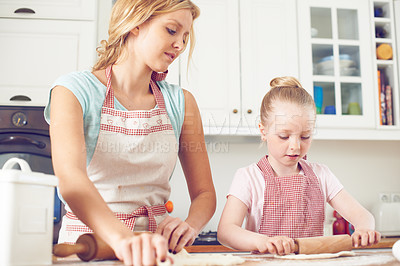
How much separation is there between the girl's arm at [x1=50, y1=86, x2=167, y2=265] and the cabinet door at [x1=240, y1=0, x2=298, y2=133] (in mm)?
1565

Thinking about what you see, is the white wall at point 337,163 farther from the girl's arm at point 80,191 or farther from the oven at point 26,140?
the girl's arm at point 80,191

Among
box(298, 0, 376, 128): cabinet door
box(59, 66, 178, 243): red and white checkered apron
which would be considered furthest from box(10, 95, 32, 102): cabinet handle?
box(298, 0, 376, 128): cabinet door

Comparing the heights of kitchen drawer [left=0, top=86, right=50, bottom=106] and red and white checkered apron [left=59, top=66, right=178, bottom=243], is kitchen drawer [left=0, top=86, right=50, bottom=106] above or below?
above

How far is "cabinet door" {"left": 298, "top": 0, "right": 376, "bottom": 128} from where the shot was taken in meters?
2.43

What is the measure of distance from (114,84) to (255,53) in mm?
1465

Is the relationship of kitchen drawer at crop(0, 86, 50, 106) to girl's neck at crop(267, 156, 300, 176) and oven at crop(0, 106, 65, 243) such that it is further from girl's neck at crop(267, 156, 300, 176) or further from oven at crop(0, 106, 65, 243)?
girl's neck at crop(267, 156, 300, 176)

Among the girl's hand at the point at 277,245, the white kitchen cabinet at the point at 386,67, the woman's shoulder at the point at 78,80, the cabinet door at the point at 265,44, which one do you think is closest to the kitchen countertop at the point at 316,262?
the girl's hand at the point at 277,245

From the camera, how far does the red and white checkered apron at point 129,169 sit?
3.12 ft

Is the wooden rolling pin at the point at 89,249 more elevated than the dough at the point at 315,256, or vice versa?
the wooden rolling pin at the point at 89,249

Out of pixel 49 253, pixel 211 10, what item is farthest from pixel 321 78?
pixel 49 253

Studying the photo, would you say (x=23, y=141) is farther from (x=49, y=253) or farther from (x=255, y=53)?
(x=49, y=253)

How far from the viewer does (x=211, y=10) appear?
2377mm

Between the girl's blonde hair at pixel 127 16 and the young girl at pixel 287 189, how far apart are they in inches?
16.7

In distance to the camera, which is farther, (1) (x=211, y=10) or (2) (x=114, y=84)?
(1) (x=211, y=10)
